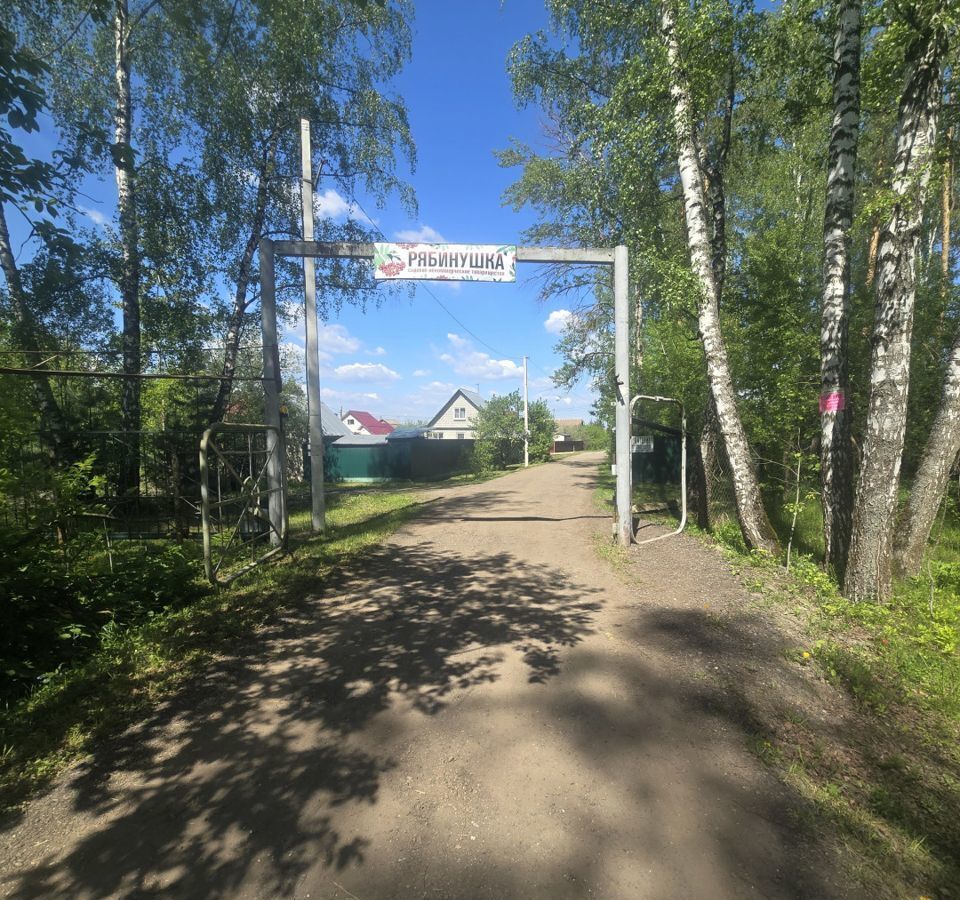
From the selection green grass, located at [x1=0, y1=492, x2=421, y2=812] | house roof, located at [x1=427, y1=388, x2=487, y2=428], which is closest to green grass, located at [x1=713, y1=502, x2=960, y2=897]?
green grass, located at [x1=0, y1=492, x2=421, y2=812]

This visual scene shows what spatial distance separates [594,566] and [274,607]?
4137 millimetres

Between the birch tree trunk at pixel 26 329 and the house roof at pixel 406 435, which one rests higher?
the birch tree trunk at pixel 26 329

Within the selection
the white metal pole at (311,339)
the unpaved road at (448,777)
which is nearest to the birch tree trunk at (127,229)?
the white metal pole at (311,339)

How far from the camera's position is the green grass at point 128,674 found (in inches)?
119

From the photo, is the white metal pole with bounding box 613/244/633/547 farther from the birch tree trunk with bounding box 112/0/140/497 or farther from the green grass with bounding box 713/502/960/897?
the birch tree trunk with bounding box 112/0/140/497

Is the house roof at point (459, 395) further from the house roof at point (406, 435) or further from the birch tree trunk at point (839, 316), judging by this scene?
the birch tree trunk at point (839, 316)

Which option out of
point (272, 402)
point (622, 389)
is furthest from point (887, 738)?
point (272, 402)

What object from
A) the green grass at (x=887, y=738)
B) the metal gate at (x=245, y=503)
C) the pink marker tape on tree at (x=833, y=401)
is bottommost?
the green grass at (x=887, y=738)

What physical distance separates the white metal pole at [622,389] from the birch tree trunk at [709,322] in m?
1.16

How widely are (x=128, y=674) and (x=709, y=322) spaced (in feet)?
27.1

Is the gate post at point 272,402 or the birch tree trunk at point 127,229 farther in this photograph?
the birch tree trunk at point 127,229

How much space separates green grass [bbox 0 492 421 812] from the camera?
9.91 feet

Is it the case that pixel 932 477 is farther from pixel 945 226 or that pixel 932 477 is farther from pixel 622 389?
pixel 945 226

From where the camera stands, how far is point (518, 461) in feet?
121
